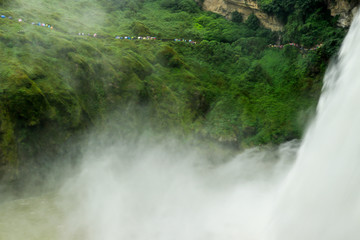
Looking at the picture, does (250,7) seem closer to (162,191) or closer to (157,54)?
(157,54)

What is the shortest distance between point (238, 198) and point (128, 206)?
484 cm

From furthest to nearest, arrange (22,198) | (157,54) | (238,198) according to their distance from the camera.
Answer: (157,54), (238,198), (22,198)

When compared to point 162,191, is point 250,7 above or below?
above

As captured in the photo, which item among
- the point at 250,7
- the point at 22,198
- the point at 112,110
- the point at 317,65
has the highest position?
the point at 250,7

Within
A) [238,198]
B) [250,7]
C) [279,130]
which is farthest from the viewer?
[250,7]

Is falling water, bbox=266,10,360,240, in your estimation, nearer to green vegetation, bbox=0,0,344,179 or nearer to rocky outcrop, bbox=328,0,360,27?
green vegetation, bbox=0,0,344,179

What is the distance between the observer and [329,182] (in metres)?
10.1

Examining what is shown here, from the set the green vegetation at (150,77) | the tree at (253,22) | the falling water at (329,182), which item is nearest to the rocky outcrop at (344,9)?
the green vegetation at (150,77)

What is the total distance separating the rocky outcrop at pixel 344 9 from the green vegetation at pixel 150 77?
0.57 m

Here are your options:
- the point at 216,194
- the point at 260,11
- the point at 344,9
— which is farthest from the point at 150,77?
the point at 344,9

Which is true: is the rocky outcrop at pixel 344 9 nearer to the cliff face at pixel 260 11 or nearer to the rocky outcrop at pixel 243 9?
the cliff face at pixel 260 11

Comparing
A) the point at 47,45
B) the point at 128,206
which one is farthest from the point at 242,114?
the point at 47,45

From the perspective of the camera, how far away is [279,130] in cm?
1975

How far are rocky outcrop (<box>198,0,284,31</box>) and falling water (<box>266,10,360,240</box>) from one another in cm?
1229
